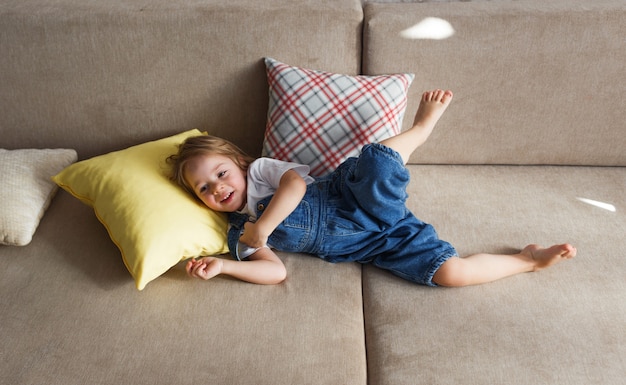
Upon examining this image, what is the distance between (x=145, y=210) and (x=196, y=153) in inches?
7.9

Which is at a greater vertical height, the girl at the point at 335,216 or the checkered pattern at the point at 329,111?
the checkered pattern at the point at 329,111

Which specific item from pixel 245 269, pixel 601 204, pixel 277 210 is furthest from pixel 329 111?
pixel 601 204

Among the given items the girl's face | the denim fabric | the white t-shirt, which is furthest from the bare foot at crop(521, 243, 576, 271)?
the girl's face

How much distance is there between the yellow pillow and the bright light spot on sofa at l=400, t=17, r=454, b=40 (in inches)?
30.2

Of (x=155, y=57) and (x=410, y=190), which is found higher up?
(x=155, y=57)

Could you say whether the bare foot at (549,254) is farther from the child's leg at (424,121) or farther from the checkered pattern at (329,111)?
the checkered pattern at (329,111)

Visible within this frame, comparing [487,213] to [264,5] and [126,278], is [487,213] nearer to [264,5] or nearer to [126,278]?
[264,5]

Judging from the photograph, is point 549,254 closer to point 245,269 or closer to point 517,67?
point 517,67

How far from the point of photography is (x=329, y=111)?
1664mm

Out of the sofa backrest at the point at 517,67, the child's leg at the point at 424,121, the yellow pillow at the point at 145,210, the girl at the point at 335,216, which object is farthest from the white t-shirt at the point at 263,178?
the sofa backrest at the point at 517,67

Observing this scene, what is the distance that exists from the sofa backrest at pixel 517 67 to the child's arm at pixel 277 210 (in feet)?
1.57

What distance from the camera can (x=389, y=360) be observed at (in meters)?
1.28

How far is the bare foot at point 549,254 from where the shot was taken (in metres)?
1.44

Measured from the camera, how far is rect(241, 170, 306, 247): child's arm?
145 centimetres
